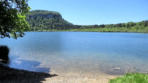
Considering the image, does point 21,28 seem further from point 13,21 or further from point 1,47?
point 1,47

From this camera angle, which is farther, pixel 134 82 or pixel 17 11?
pixel 17 11

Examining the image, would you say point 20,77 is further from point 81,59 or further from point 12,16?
point 81,59

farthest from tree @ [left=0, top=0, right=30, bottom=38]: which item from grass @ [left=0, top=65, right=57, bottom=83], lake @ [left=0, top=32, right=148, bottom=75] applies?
lake @ [left=0, top=32, right=148, bottom=75]

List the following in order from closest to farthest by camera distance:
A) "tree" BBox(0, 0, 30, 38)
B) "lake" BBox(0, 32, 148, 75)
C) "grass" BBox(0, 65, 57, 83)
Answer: "grass" BBox(0, 65, 57, 83) → "tree" BBox(0, 0, 30, 38) → "lake" BBox(0, 32, 148, 75)

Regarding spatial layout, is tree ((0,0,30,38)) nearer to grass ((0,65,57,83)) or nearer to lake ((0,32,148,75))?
grass ((0,65,57,83))

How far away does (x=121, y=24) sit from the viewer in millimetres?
170250

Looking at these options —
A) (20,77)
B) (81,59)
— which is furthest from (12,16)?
(81,59)

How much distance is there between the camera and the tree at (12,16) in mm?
8562

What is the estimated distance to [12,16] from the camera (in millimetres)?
8875

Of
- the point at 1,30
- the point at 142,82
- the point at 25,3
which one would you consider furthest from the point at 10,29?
the point at 142,82

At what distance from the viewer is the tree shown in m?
8.56

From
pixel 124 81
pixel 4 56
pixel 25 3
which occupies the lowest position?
pixel 4 56

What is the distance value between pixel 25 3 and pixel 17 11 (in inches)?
32.2

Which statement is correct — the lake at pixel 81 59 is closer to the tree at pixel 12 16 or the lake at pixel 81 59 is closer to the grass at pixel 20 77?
the grass at pixel 20 77
